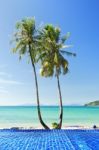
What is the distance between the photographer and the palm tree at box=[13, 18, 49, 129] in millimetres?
25562

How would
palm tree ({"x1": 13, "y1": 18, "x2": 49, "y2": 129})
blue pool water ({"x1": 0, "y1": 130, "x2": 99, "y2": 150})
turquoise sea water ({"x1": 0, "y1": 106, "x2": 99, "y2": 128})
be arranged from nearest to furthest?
blue pool water ({"x1": 0, "y1": 130, "x2": 99, "y2": 150})
palm tree ({"x1": 13, "y1": 18, "x2": 49, "y2": 129})
turquoise sea water ({"x1": 0, "y1": 106, "x2": 99, "y2": 128})

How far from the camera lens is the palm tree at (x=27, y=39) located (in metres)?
25.6

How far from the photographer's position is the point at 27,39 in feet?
83.8

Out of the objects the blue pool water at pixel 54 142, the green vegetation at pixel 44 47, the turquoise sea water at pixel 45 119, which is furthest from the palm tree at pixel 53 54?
the turquoise sea water at pixel 45 119

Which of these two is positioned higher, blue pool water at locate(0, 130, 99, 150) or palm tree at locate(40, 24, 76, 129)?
palm tree at locate(40, 24, 76, 129)

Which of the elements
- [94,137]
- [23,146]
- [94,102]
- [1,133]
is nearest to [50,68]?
[1,133]

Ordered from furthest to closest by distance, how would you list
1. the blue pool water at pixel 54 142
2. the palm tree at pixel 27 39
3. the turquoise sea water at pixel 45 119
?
the turquoise sea water at pixel 45 119, the palm tree at pixel 27 39, the blue pool water at pixel 54 142

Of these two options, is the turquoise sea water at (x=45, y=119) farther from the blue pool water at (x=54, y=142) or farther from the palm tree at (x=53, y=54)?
the blue pool water at (x=54, y=142)

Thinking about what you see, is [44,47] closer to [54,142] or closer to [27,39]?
[27,39]

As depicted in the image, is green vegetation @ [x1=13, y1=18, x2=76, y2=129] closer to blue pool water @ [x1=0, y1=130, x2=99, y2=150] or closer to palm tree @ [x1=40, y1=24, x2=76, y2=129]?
palm tree @ [x1=40, y1=24, x2=76, y2=129]

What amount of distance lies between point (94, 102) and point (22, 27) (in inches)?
6901

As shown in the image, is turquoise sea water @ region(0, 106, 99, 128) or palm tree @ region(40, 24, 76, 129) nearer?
palm tree @ region(40, 24, 76, 129)

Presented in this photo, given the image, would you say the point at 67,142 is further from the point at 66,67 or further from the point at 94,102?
the point at 94,102

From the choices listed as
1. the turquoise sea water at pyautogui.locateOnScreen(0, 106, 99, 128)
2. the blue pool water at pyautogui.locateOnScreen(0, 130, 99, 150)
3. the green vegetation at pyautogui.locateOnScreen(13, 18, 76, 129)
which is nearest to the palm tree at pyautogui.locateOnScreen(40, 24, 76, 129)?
the green vegetation at pyautogui.locateOnScreen(13, 18, 76, 129)
